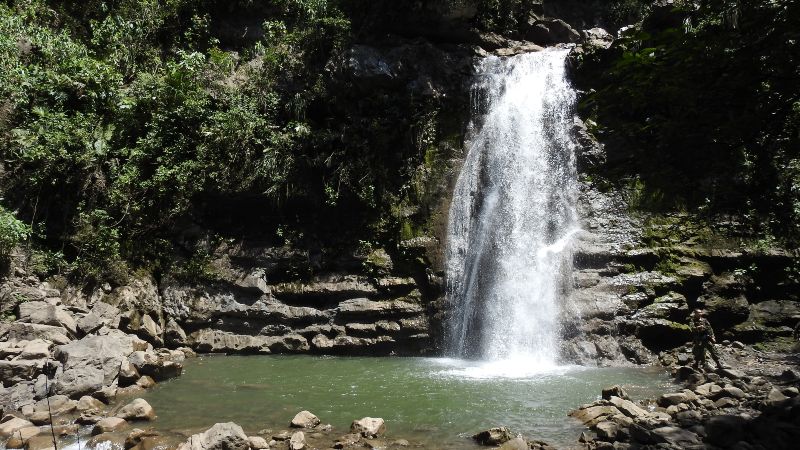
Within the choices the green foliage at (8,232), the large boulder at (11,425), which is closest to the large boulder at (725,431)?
the large boulder at (11,425)

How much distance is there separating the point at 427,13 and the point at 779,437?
15.0m

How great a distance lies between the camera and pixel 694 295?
1250 cm

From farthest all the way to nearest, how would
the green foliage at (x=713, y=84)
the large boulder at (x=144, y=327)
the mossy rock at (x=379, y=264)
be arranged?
the mossy rock at (x=379, y=264) → the large boulder at (x=144, y=327) → the green foliage at (x=713, y=84)

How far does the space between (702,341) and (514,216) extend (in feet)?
19.1

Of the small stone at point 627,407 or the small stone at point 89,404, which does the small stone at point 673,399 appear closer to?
the small stone at point 627,407

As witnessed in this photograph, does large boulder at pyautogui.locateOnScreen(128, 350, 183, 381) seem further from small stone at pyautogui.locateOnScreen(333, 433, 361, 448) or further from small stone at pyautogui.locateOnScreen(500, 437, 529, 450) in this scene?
small stone at pyautogui.locateOnScreen(500, 437, 529, 450)

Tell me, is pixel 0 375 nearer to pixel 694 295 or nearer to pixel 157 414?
pixel 157 414

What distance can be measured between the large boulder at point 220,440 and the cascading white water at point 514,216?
7.01 meters

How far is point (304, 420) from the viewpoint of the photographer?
764cm

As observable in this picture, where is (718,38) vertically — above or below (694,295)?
above

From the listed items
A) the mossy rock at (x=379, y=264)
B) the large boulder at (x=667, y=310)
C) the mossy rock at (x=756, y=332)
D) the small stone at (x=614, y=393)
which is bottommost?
the small stone at (x=614, y=393)

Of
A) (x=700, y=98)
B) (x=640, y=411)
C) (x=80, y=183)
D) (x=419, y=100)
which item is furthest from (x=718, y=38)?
(x=80, y=183)

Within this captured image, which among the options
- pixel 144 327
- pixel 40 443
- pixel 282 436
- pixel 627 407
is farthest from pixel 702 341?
pixel 144 327

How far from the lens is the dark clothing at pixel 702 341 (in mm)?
9656
